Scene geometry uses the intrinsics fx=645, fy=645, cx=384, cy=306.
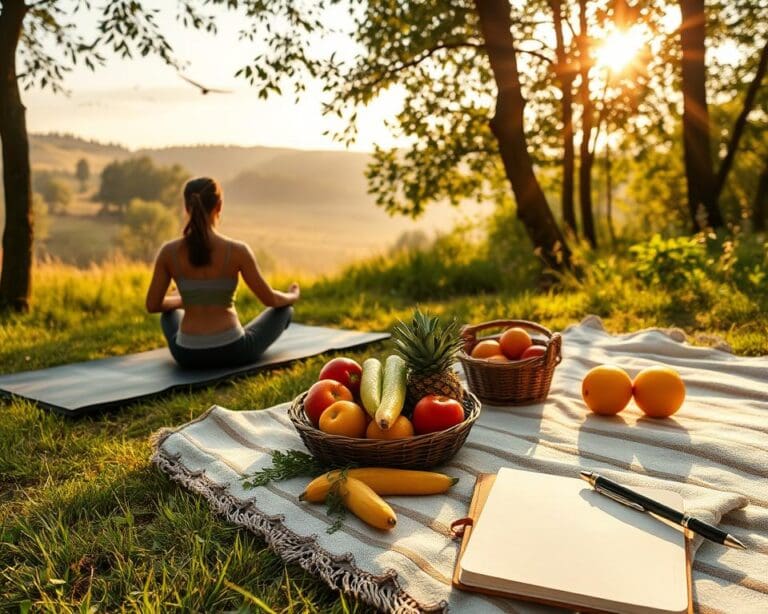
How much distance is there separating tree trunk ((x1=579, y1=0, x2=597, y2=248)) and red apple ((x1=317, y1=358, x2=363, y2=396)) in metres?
8.99

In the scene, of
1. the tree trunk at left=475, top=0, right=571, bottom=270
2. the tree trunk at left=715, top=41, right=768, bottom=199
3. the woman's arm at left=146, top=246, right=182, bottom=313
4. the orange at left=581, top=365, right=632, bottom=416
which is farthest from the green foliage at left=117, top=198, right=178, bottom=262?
the orange at left=581, top=365, right=632, bottom=416

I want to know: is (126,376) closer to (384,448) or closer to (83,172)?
(384,448)

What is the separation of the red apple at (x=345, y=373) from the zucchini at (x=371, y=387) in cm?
12

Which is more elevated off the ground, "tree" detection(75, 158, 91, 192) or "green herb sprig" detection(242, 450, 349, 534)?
"tree" detection(75, 158, 91, 192)

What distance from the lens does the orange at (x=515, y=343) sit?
357 centimetres

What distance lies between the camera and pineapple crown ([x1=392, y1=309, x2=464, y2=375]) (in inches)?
111

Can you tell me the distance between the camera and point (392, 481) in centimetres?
245

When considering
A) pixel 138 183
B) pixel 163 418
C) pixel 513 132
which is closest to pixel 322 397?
pixel 163 418

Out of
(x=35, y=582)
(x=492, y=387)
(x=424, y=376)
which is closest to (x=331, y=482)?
(x=424, y=376)

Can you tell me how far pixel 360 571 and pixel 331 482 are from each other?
1.45 feet

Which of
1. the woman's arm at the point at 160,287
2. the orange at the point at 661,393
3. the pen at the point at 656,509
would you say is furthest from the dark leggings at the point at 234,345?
the pen at the point at 656,509

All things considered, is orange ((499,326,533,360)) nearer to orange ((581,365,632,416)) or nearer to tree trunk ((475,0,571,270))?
orange ((581,365,632,416))

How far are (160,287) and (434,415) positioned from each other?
2.99 meters

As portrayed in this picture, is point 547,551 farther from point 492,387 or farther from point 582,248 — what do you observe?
point 582,248
